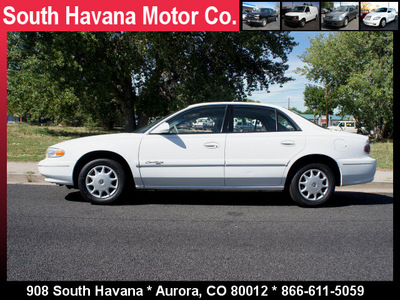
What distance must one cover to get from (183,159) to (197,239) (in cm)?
178

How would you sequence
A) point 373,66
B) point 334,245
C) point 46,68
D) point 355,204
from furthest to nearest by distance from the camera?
point 373,66
point 46,68
point 355,204
point 334,245

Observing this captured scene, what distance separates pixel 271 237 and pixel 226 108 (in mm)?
2510

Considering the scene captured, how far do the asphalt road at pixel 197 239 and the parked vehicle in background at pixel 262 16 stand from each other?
9.04 m

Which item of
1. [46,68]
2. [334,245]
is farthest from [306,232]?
[46,68]

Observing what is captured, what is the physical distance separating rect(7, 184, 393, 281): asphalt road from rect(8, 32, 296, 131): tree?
48.1ft

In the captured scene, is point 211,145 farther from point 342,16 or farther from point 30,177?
point 342,16

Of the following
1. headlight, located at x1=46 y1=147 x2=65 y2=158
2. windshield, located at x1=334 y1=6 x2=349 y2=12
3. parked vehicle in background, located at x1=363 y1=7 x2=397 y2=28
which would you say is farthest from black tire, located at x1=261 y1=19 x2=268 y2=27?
headlight, located at x1=46 y1=147 x2=65 y2=158

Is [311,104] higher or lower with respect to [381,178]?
higher

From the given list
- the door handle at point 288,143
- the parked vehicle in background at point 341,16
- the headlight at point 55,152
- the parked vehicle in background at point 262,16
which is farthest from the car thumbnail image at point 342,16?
the headlight at point 55,152

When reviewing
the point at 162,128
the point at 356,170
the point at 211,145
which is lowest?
the point at 356,170


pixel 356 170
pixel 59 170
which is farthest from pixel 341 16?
pixel 59 170

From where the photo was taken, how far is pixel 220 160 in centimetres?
551

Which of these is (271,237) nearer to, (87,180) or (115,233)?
(115,233)

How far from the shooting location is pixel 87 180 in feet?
18.5
